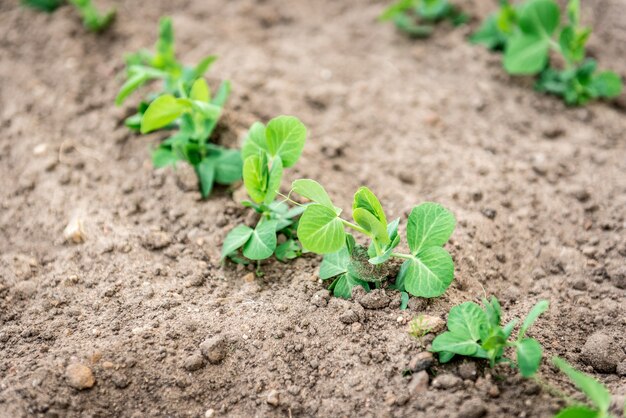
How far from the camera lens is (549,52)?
10.8 ft

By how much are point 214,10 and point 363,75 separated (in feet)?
3.56

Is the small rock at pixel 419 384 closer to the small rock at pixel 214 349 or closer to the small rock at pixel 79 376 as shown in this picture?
the small rock at pixel 214 349

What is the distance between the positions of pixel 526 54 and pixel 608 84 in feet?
1.39

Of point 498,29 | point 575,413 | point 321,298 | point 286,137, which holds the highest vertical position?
point 286,137

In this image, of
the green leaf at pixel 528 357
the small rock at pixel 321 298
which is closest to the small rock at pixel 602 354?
the green leaf at pixel 528 357

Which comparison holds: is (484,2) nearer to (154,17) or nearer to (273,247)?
(154,17)

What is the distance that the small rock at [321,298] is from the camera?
1975 mm

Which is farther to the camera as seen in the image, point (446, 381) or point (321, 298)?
point (321, 298)

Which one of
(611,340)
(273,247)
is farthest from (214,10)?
(611,340)

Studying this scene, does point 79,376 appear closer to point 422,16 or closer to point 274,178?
point 274,178

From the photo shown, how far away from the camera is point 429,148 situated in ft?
9.16

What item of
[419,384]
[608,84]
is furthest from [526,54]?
[419,384]

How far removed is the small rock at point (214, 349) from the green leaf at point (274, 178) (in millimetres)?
510

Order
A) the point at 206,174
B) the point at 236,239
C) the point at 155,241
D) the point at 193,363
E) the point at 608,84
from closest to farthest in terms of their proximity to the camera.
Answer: the point at 193,363 → the point at 236,239 → the point at 155,241 → the point at 206,174 → the point at 608,84
